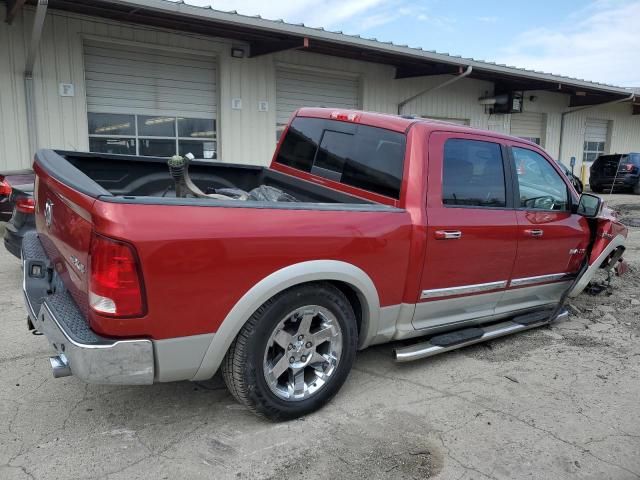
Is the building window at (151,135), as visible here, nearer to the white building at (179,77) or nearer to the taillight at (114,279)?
the white building at (179,77)

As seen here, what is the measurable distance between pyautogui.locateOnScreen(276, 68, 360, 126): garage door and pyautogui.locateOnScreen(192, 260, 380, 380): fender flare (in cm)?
1039

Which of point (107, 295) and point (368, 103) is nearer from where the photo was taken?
point (107, 295)

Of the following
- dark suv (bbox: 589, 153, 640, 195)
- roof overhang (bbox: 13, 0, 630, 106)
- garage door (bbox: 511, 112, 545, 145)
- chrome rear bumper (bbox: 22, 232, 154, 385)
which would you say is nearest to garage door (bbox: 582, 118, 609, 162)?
dark suv (bbox: 589, 153, 640, 195)

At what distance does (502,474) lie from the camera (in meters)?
2.68

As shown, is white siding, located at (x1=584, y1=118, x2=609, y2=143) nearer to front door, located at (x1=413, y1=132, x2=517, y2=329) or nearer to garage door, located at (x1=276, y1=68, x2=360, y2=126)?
garage door, located at (x1=276, y1=68, x2=360, y2=126)

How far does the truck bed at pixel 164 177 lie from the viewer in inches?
156

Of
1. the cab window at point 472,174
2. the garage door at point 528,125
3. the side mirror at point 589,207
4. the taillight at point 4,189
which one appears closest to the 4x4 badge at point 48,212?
the cab window at point 472,174

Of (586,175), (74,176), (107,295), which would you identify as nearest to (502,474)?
(107,295)

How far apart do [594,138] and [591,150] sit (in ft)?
1.78

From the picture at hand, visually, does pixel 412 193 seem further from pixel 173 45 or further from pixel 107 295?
pixel 173 45

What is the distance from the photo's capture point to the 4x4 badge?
10.3ft

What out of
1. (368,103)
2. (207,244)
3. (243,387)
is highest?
(368,103)

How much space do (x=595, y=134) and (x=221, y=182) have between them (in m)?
22.9

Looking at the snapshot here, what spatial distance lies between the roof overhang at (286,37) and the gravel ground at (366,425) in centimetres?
687
